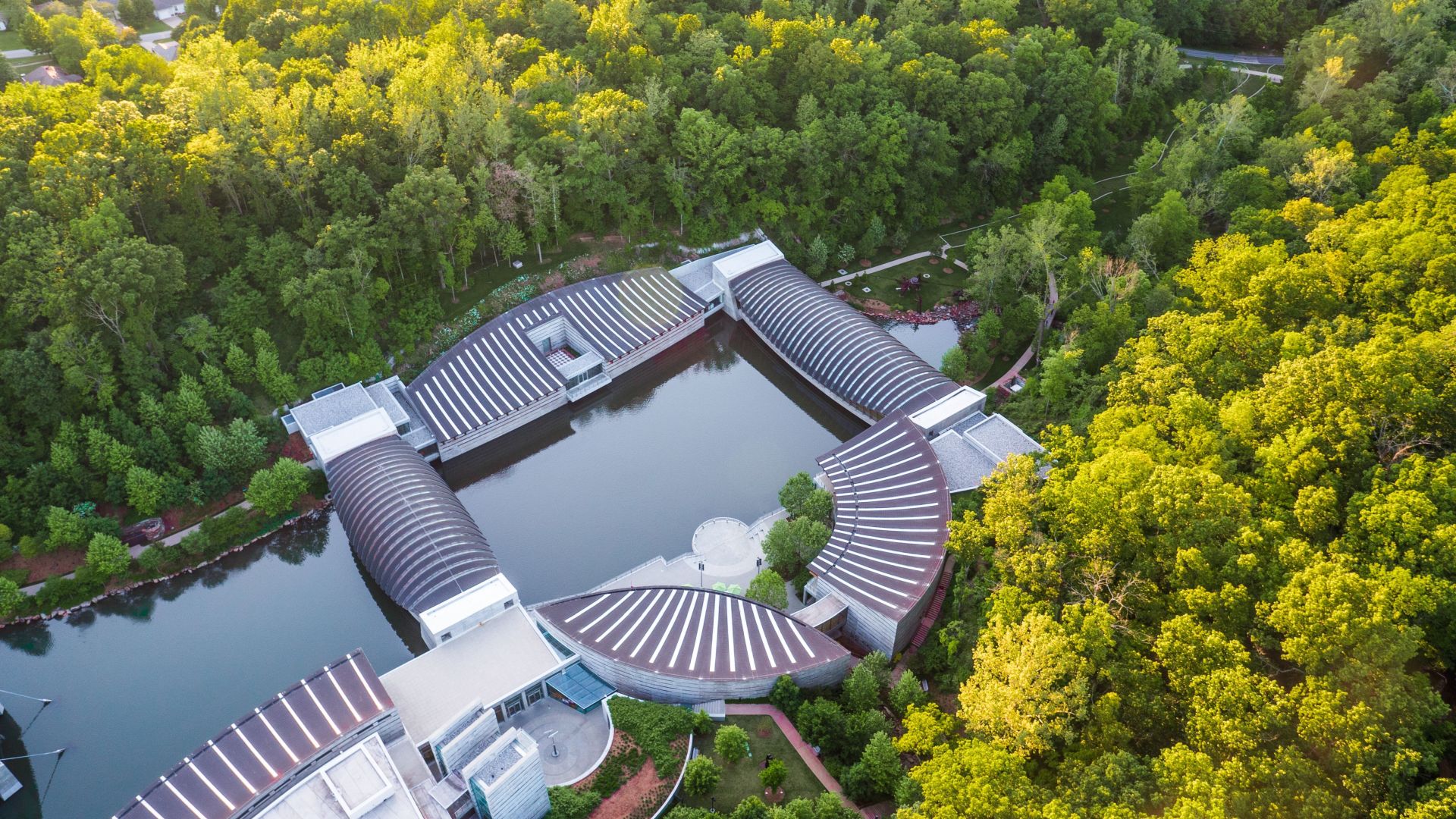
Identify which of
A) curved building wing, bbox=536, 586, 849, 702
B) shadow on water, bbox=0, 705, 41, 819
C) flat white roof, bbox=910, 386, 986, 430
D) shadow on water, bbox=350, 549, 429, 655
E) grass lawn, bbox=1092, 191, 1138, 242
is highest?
grass lawn, bbox=1092, 191, 1138, 242

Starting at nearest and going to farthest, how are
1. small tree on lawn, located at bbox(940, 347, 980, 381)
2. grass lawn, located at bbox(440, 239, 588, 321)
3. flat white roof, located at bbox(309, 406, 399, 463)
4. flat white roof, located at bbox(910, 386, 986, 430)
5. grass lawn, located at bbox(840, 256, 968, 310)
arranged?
flat white roof, located at bbox(309, 406, 399, 463), flat white roof, located at bbox(910, 386, 986, 430), small tree on lawn, located at bbox(940, 347, 980, 381), grass lawn, located at bbox(440, 239, 588, 321), grass lawn, located at bbox(840, 256, 968, 310)

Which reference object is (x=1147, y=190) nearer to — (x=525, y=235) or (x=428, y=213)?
(x=525, y=235)

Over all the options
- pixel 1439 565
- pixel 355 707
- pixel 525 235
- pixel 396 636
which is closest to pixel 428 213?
pixel 525 235

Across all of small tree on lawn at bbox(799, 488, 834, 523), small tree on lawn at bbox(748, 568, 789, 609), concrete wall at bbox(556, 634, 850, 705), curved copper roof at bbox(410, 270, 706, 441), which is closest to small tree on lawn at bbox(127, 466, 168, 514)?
curved copper roof at bbox(410, 270, 706, 441)

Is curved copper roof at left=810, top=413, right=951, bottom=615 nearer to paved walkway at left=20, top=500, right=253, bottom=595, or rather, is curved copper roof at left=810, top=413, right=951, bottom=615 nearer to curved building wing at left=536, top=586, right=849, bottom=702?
curved building wing at left=536, top=586, right=849, bottom=702

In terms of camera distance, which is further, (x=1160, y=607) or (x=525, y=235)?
(x=525, y=235)

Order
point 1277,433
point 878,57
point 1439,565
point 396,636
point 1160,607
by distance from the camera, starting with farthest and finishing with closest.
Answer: point 878,57 < point 396,636 < point 1277,433 < point 1160,607 < point 1439,565

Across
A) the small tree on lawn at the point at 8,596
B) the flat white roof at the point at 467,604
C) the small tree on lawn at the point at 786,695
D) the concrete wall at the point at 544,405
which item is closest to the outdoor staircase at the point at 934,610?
the small tree on lawn at the point at 786,695

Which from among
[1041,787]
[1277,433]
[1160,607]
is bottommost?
[1041,787]
